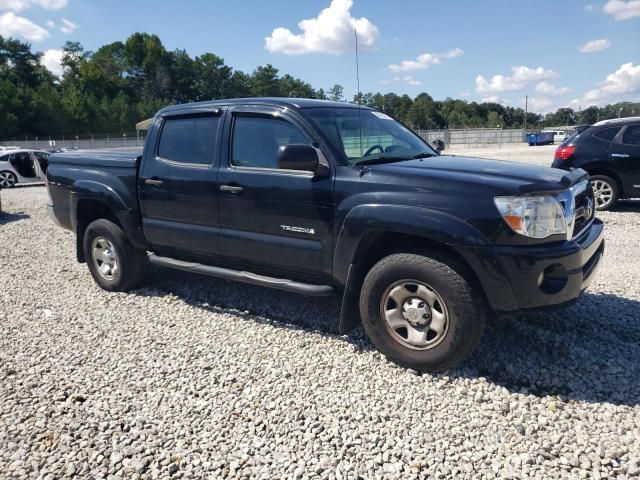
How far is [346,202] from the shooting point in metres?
3.75

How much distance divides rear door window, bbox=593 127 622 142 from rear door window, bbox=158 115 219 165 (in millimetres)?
7609

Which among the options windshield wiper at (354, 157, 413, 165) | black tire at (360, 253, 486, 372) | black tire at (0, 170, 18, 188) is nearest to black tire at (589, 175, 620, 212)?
windshield wiper at (354, 157, 413, 165)

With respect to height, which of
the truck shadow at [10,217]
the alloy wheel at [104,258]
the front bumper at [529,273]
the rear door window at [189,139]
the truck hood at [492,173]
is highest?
the rear door window at [189,139]

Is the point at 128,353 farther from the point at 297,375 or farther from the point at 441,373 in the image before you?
the point at 441,373

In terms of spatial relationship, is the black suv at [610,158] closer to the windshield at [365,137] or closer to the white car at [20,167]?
the windshield at [365,137]

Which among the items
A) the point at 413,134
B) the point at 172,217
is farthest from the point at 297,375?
the point at 413,134

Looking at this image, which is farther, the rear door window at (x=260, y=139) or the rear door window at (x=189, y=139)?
the rear door window at (x=189, y=139)

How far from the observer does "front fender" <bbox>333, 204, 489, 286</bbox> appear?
3307mm

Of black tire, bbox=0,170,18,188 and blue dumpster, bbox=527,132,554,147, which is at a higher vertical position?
black tire, bbox=0,170,18,188

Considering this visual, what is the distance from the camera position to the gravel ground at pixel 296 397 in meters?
2.74

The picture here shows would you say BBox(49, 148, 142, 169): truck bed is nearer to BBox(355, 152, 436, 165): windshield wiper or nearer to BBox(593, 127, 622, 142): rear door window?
BBox(355, 152, 436, 165): windshield wiper

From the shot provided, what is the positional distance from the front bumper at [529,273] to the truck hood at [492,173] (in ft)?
1.28

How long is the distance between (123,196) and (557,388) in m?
4.26

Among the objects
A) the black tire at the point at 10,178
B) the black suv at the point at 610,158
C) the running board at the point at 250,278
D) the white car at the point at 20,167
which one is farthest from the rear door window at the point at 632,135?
the black tire at the point at 10,178
